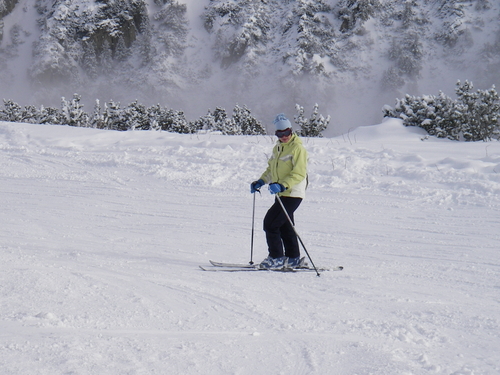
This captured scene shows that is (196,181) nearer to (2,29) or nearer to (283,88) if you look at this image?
(283,88)

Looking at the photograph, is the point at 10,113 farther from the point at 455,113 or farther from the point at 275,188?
the point at 275,188

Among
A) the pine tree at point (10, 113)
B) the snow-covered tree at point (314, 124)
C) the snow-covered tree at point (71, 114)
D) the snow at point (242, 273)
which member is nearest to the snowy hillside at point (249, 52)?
the snow-covered tree at point (314, 124)

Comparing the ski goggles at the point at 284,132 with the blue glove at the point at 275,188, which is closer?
the blue glove at the point at 275,188

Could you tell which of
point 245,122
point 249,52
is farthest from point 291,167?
point 249,52

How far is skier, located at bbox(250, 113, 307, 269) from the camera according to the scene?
5031mm

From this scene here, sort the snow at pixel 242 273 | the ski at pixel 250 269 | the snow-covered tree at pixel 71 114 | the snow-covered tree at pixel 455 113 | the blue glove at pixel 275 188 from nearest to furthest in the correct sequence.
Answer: the snow at pixel 242 273 → the blue glove at pixel 275 188 → the ski at pixel 250 269 → the snow-covered tree at pixel 455 113 → the snow-covered tree at pixel 71 114

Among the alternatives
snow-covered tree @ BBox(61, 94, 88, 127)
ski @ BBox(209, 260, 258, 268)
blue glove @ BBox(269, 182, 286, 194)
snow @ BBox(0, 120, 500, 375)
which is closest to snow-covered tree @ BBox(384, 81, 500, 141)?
snow @ BBox(0, 120, 500, 375)

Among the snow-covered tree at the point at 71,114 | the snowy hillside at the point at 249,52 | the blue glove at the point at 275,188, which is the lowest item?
the blue glove at the point at 275,188

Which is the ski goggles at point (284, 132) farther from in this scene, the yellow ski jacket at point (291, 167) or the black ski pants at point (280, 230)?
the black ski pants at point (280, 230)

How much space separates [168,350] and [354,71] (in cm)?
5312

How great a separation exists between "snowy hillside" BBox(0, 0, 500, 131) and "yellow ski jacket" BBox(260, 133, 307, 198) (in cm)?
4349

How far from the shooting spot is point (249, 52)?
55.1m

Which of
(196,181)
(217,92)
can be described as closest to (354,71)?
(217,92)

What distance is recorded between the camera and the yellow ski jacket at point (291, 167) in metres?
5.00
